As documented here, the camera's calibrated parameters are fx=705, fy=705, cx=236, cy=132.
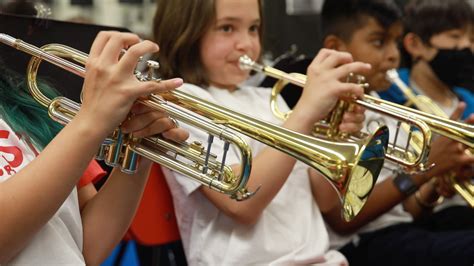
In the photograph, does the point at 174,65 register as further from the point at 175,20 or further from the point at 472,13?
the point at 472,13

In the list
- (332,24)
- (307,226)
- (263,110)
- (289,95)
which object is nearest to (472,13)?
(332,24)

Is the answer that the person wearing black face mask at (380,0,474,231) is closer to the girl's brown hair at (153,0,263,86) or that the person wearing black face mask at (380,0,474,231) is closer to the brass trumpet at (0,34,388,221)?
the girl's brown hair at (153,0,263,86)

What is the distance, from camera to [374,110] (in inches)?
60.4

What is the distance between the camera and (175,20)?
66.5 inches

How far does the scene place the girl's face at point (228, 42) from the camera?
5.43 ft

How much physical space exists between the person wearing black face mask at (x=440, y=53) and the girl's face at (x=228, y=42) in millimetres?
690

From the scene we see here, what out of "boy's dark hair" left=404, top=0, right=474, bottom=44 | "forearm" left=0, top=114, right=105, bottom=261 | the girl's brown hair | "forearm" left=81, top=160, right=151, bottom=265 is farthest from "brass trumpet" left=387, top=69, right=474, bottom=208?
"forearm" left=0, top=114, right=105, bottom=261

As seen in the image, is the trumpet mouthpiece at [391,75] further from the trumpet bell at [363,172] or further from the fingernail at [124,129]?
the fingernail at [124,129]

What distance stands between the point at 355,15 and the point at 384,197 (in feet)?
1.98

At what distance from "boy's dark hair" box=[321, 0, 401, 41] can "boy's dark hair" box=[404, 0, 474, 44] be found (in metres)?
0.32

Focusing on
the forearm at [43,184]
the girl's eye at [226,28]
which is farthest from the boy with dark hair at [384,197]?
the forearm at [43,184]

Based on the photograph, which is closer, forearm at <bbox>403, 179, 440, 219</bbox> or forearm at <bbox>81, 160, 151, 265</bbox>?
forearm at <bbox>81, 160, 151, 265</bbox>

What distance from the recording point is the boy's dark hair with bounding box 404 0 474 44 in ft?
7.92

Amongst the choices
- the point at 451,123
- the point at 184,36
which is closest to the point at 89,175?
the point at 184,36
